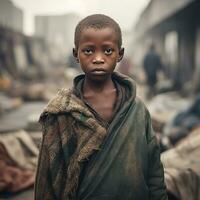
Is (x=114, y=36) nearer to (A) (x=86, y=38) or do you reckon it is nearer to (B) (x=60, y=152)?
(A) (x=86, y=38)

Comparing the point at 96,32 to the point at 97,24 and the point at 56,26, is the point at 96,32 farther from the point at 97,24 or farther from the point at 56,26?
the point at 56,26

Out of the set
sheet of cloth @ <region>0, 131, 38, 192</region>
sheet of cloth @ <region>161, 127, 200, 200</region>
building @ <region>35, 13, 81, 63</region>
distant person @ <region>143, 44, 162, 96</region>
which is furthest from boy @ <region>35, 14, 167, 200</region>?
building @ <region>35, 13, 81, 63</region>

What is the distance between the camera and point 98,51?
5.72 ft

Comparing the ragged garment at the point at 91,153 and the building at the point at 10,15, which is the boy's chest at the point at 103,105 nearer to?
the ragged garment at the point at 91,153

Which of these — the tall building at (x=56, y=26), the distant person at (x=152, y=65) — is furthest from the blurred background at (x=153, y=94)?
the tall building at (x=56, y=26)

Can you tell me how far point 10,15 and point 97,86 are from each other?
32.3 metres

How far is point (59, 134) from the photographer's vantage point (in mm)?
1812

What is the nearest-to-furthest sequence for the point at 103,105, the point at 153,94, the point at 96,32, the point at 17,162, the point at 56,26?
the point at 96,32 < the point at 103,105 < the point at 17,162 < the point at 153,94 < the point at 56,26

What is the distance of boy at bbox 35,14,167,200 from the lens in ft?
5.74

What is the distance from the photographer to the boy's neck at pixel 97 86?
6.11 ft

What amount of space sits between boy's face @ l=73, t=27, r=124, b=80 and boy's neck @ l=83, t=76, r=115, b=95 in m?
0.07

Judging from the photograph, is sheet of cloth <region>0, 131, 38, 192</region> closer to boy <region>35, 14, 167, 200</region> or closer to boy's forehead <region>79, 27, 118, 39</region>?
boy <region>35, 14, 167, 200</region>

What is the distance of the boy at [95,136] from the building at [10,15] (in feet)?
85.8

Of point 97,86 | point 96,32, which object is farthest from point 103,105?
point 96,32
